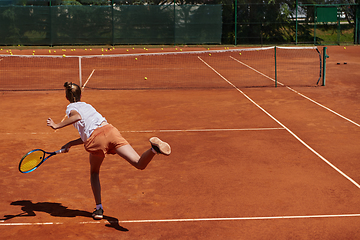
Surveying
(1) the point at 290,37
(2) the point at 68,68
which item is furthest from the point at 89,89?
(1) the point at 290,37

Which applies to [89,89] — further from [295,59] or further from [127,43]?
[127,43]

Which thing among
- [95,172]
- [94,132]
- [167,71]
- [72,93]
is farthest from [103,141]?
[167,71]

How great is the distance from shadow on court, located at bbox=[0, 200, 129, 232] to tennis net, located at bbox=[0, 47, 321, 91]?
362 inches

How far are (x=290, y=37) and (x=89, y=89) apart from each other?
2057 cm

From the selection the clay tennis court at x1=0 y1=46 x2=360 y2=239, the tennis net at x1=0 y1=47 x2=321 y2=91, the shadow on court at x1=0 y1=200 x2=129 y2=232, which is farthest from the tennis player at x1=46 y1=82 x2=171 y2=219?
the tennis net at x1=0 y1=47 x2=321 y2=91

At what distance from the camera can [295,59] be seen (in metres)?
22.8

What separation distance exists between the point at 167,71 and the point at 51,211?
14.0 meters

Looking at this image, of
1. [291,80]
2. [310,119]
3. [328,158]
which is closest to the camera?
[328,158]

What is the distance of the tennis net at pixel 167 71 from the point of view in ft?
50.0

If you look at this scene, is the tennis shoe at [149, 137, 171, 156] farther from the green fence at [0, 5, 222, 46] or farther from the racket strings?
the green fence at [0, 5, 222, 46]

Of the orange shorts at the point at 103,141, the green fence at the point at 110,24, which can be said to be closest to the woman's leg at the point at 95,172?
the orange shorts at the point at 103,141

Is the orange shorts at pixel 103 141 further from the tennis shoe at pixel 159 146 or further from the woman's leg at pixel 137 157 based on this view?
the tennis shoe at pixel 159 146

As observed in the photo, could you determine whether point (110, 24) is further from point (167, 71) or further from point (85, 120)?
point (85, 120)

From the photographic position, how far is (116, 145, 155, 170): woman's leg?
4.39m
